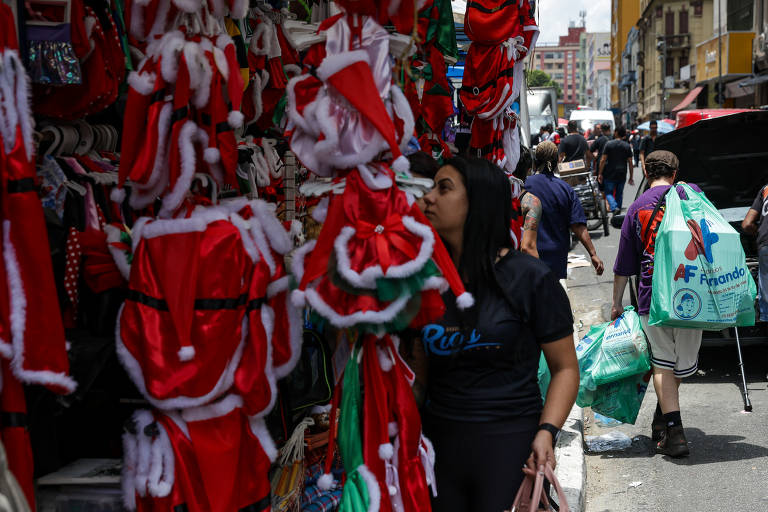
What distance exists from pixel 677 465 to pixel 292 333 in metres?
3.83

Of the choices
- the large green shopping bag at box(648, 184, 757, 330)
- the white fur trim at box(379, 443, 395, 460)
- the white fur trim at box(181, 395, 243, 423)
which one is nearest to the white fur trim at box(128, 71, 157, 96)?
the white fur trim at box(181, 395, 243, 423)

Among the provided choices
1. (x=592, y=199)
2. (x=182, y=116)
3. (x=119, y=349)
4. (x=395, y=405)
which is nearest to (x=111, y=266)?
(x=119, y=349)

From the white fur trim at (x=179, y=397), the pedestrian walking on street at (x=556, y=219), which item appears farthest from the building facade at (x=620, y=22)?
the white fur trim at (x=179, y=397)

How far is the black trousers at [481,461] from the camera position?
8.57 feet

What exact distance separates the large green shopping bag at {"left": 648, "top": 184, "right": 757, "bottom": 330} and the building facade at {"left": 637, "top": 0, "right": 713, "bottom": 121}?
52.8 meters

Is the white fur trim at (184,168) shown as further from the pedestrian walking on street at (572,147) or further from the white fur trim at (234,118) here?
the pedestrian walking on street at (572,147)

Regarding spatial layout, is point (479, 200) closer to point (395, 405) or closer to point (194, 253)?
Answer: point (395, 405)

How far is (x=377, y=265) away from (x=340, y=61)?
597 millimetres

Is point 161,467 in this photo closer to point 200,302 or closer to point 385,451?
point 200,302

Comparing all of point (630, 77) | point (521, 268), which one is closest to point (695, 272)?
point (521, 268)

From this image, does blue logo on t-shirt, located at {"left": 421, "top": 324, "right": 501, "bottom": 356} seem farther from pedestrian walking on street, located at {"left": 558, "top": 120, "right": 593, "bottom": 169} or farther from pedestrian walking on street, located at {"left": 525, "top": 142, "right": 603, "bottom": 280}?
pedestrian walking on street, located at {"left": 558, "top": 120, "right": 593, "bottom": 169}

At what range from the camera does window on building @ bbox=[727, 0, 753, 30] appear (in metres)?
38.3

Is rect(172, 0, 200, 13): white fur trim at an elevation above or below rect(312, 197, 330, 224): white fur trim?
above

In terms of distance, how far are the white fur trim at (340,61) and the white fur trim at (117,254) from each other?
84 cm
